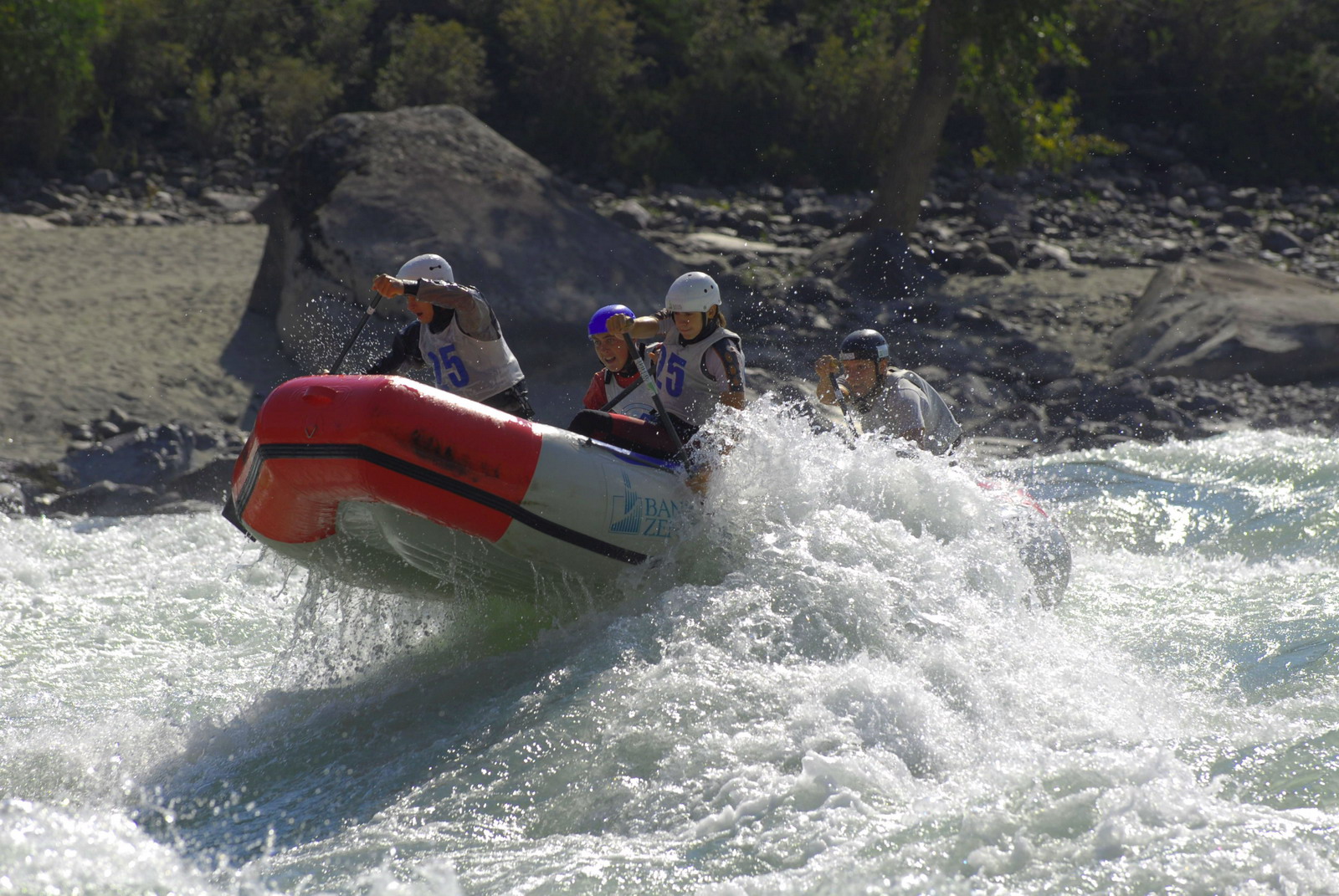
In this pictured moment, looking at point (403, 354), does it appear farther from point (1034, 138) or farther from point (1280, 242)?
point (1280, 242)

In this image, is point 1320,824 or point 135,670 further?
point 135,670

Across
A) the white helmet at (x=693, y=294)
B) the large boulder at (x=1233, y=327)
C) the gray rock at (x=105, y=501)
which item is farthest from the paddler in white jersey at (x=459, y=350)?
the large boulder at (x=1233, y=327)

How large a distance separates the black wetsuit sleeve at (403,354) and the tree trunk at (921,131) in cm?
933

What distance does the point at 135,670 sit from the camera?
21.5 feet

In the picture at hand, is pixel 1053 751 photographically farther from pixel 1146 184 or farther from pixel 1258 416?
pixel 1146 184

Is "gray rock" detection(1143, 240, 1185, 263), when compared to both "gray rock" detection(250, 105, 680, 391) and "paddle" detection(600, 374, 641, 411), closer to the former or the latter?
"gray rock" detection(250, 105, 680, 391)

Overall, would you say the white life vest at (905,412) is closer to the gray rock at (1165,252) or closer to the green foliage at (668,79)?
the green foliage at (668,79)

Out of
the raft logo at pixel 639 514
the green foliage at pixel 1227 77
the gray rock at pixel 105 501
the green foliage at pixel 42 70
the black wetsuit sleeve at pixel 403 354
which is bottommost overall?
the gray rock at pixel 105 501

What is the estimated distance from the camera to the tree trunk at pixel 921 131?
15.0 metres

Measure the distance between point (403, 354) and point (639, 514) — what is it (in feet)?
6.61

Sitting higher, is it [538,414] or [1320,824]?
[1320,824]

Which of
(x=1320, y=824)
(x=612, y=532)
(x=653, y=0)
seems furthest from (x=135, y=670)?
(x=653, y=0)

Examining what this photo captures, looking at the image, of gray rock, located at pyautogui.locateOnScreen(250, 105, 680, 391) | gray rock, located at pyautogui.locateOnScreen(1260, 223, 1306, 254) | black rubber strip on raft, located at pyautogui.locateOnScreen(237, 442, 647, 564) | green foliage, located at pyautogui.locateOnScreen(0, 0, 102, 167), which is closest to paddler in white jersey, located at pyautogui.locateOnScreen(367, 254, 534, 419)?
black rubber strip on raft, located at pyautogui.locateOnScreen(237, 442, 647, 564)

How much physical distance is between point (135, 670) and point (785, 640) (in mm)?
3272
